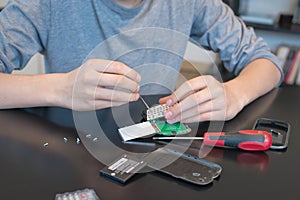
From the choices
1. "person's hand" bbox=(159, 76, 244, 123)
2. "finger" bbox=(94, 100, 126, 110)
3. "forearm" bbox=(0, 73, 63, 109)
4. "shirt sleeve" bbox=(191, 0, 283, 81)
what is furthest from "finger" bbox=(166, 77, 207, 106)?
"shirt sleeve" bbox=(191, 0, 283, 81)

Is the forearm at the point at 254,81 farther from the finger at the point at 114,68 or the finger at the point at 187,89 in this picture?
the finger at the point at 114,68

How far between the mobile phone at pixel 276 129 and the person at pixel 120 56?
54 mm

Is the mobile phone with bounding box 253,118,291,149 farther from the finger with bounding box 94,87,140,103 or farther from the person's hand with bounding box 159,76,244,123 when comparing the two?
the finger with bounding box 94,87,140,103

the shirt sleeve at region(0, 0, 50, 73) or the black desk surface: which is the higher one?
the shirt sleeve at region(0, 0, 50, 73)

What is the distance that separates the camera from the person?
2.13 ft

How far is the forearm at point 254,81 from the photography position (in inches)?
31.1

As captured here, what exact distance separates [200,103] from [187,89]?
0.14 feet

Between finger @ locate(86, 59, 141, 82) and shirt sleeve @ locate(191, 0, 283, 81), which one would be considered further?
shirt sleeve @ locate(191, 0, 283, 81)

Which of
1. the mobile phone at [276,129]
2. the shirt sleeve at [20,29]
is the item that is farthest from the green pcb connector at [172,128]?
the shirt sleeve at [20,29]

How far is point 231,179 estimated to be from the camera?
1.67 ft

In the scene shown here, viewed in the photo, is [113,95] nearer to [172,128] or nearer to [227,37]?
[172,128]

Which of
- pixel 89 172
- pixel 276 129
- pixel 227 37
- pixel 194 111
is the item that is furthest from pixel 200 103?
pixel 227 37

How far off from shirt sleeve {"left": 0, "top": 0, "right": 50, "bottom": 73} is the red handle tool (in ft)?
1.54

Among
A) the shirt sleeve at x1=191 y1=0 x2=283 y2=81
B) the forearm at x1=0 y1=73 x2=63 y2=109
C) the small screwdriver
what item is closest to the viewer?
the small screwdriver
